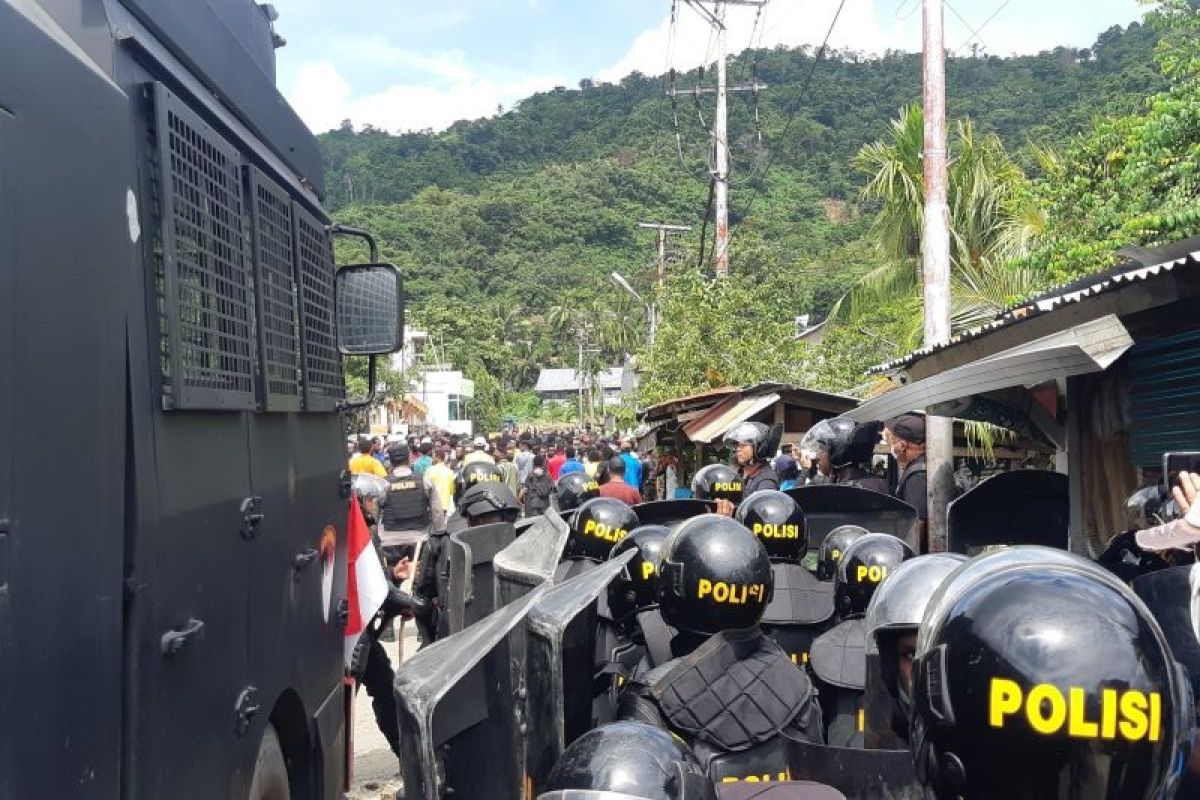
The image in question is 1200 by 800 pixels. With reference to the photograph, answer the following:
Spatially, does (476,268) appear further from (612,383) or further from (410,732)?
(410,732)

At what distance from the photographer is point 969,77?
34781mm

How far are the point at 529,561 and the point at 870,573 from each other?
61.5 inches

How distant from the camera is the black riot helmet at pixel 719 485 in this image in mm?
9586

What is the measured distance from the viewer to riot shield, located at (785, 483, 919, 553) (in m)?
8.34

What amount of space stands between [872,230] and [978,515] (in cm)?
1255

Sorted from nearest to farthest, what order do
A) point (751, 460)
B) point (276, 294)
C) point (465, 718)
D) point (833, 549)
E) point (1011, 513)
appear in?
point (465, 718)
point (276, 294)
point (833, 549)
point (1011, 513)
point (751, 460)

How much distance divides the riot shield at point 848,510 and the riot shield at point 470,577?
2.27 m

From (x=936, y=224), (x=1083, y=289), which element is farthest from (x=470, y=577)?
(x=936, y=224)

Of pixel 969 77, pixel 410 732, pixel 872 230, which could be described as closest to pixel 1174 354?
pixel 410 732

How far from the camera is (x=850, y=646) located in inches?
208

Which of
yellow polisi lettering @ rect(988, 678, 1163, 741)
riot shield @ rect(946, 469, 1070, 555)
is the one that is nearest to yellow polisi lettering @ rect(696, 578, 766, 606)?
yellow polisi lettering @ rect(988, 678, 1163, 741)

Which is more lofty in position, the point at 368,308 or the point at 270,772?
the point at 368,308

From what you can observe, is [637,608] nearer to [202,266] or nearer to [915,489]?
[202,266]

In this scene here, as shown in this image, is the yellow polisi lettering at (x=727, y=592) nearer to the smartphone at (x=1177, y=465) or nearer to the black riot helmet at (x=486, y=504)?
the smartphone at (x=1177, y=465)
